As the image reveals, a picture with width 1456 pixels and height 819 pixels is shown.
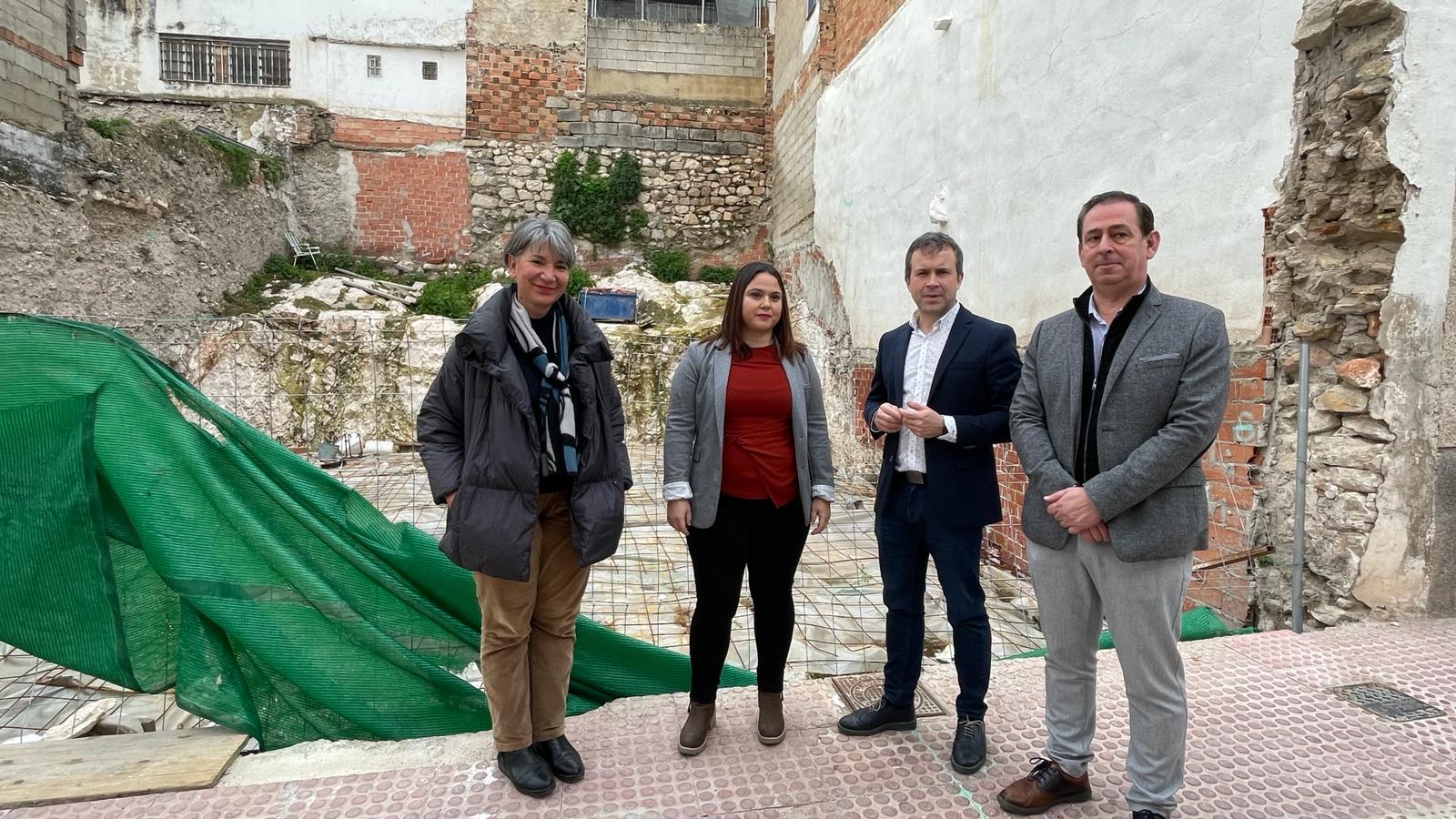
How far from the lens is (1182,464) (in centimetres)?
Answer: 170

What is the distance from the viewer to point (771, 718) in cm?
228

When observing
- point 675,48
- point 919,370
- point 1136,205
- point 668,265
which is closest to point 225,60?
point 675,48

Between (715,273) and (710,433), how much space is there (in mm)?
12102

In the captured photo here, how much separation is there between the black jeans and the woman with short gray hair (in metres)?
0.31

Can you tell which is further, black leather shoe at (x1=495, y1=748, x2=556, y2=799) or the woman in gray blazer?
the woman in gray blazer

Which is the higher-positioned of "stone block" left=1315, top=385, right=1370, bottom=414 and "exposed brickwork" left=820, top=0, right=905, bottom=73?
"exposed brickwork" left=820, top=0, right=905, bottom=73

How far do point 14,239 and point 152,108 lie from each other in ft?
25.2

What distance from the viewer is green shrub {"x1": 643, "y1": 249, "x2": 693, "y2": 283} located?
1384cm

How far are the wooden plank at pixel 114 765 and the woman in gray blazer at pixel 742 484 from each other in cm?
136

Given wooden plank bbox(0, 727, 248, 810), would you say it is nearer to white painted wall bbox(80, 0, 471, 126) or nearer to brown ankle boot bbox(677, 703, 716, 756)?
brown ankle boot bbox(677, 703, 716, 756)

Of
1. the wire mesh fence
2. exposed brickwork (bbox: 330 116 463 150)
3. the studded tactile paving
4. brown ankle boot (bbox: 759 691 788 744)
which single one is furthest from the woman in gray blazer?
exposed brickwork (bbox: 330 116 463 150)

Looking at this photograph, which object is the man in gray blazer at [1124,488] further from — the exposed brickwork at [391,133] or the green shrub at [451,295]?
the exposed brickwork at [391,133]

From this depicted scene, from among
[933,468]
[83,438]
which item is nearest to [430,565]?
[83,438]

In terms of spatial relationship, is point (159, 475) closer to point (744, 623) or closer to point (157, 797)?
point (157, 797)
